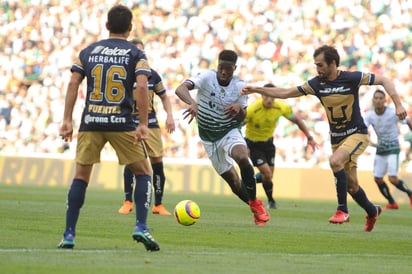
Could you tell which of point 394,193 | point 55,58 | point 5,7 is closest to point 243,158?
point 394,193

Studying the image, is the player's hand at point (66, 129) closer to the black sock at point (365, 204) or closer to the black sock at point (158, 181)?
the black sock at point (365, 204)

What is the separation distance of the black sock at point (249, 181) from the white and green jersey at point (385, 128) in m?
7.85

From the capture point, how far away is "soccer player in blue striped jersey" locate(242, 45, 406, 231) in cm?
1351

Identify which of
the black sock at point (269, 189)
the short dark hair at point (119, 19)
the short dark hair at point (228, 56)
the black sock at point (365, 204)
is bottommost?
the black sock at point (269, 189)

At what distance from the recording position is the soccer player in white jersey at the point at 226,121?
13875 mm

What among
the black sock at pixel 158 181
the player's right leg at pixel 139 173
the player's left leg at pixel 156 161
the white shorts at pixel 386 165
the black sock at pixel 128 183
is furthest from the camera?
the white shorts at pixel 386 165

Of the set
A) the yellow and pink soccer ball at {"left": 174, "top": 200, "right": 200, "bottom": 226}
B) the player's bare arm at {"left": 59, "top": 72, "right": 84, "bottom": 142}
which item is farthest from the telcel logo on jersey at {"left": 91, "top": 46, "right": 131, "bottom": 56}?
the yellow and pink soccer ball at {"left": 174, "top": 200, "right": 200, "bottom": 226}

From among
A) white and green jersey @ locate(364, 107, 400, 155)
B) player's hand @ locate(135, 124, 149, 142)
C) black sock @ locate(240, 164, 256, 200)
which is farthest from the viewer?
white and green jersey @ locate(364, 107, 400, 155)

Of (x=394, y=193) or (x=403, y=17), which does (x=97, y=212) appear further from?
(x=403, y=17)

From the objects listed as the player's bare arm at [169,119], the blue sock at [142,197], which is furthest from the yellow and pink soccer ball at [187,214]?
the blue sock at [142,197]

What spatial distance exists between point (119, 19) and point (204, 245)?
8.49ft

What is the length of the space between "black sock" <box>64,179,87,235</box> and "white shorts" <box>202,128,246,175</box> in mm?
5203

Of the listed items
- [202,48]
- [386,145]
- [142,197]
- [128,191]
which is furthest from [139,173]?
[202,48]

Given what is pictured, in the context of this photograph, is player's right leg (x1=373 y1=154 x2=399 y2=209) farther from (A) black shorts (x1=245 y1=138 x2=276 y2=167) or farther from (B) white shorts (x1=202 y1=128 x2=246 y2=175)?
(B) white shorts (x1=202 y1=128 x2=246 y2=175)
